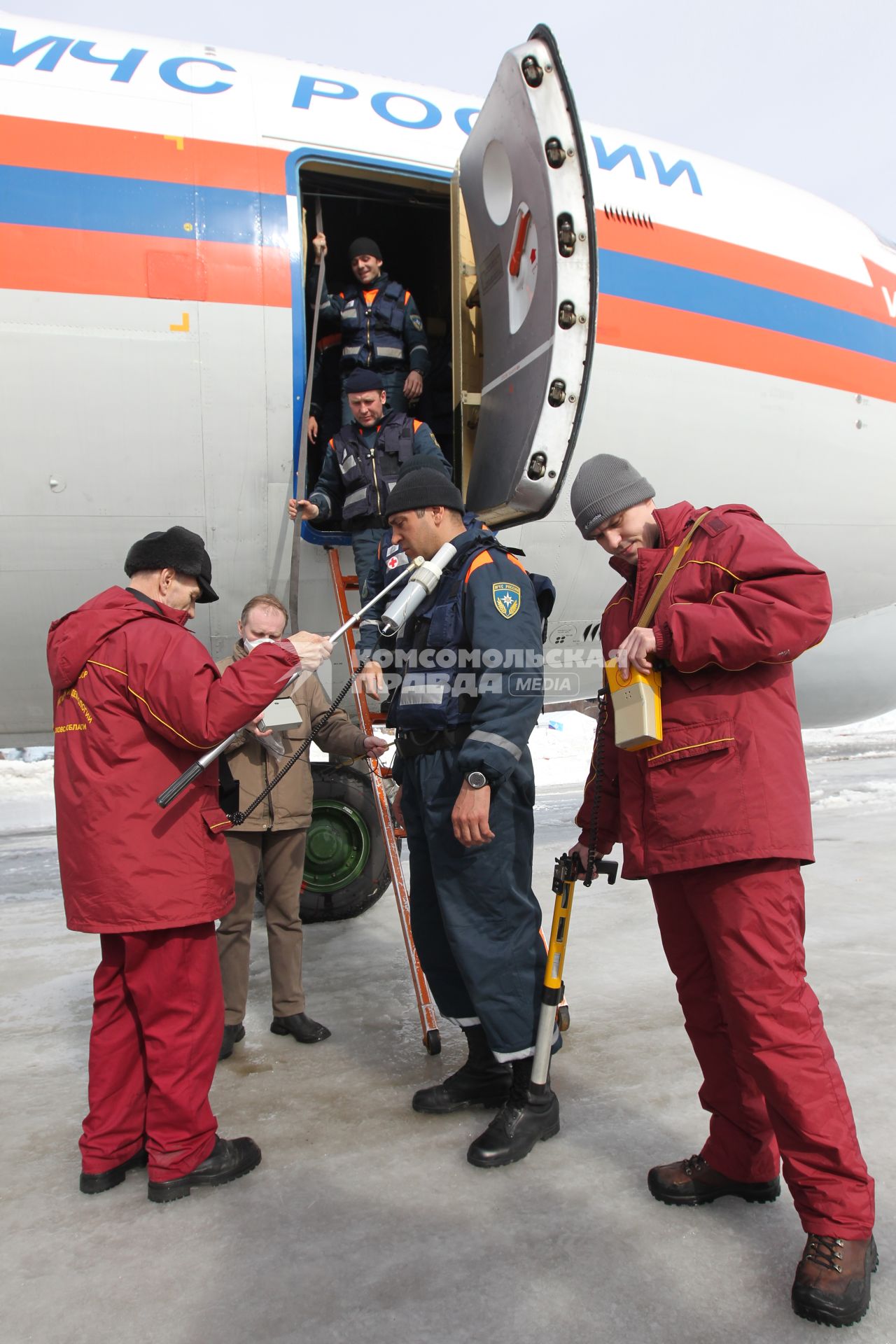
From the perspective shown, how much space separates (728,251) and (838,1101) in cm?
418

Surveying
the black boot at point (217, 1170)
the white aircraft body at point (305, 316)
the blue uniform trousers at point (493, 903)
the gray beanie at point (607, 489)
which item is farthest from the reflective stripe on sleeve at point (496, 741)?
the white aircraft body at point (305, 316)

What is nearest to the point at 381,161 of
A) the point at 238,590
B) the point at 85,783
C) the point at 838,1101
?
the point at 238,590

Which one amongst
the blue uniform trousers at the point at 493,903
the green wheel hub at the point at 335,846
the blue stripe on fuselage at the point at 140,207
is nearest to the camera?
the blue uniform trousers at the point at 493,903

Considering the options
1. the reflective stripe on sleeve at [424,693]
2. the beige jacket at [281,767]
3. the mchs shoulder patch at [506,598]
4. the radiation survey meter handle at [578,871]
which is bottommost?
the radiation survey meter handle at [578,871]

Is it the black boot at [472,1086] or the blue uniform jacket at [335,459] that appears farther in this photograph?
the blue uniform jacket at [335,459]

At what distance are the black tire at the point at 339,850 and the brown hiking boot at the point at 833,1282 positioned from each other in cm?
306

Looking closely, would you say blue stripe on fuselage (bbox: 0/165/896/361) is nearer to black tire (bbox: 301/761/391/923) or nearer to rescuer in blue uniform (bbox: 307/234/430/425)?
rescuer in blue uniform (bbox: 307/234/430/425)

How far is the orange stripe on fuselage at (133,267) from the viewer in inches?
140

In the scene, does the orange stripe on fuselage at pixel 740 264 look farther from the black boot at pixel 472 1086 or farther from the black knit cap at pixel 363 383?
the black boot at pixel 472 1086

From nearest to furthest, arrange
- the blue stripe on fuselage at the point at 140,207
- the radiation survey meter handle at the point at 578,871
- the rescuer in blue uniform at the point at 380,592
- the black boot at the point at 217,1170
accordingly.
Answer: the black boot at the point at 217,1170 < the radiation survey meter handle at the point at 578,871 < the rescuer in blue uniform at the point at 380,592 < the blue stripe on fuselage at the point at 140,207

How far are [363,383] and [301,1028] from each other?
8.91 ft

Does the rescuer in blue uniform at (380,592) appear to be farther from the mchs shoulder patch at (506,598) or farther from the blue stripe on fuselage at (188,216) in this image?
the blue stripe on fuselage at (188,216)

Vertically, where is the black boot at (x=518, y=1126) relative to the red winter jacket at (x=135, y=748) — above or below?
below

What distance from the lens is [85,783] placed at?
2289 mm
